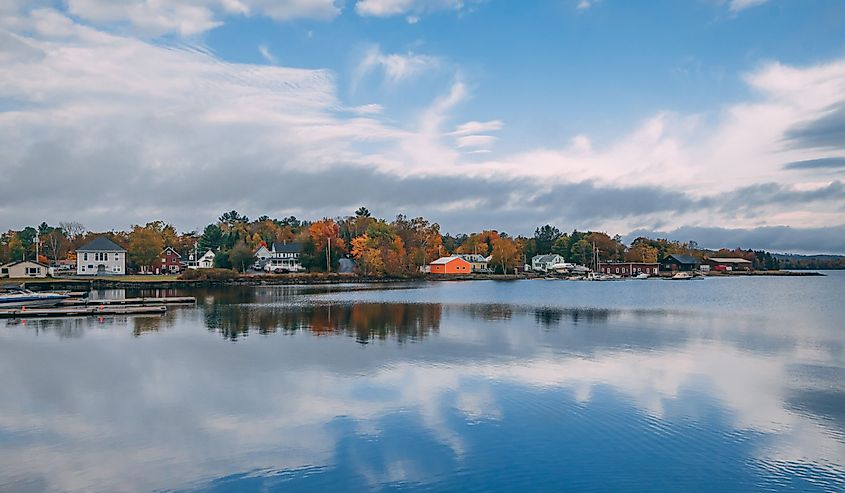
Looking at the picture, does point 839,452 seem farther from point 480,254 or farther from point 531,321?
point 480,254

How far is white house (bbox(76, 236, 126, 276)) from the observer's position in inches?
2682

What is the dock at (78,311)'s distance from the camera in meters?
30.6

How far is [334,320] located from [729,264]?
415ft

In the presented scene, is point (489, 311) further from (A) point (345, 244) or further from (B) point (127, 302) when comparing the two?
(A) point (345, 244)

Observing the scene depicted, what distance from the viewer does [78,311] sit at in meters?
31.9

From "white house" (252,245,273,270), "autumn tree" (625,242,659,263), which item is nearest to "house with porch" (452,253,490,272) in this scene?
"autumn tree" (625,242,659,263)

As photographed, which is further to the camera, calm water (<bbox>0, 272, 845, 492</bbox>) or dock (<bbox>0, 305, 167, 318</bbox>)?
dock (<bbox>0, 305, 167, 318</bbox>)

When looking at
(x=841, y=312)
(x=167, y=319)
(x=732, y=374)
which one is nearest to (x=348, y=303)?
(x=167, y=319)

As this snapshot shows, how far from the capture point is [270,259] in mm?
88500

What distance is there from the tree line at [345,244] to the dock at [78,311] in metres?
46.4

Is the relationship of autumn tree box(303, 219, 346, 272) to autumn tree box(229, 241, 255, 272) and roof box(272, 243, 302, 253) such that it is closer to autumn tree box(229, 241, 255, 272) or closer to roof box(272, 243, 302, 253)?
roof box(272, 243, 302, 253)

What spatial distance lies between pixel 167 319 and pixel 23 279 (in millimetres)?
37186

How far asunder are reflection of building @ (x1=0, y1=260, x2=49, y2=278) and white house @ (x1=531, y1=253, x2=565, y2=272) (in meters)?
82.5

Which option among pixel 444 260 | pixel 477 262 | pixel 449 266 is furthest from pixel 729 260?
pixel 444 260
